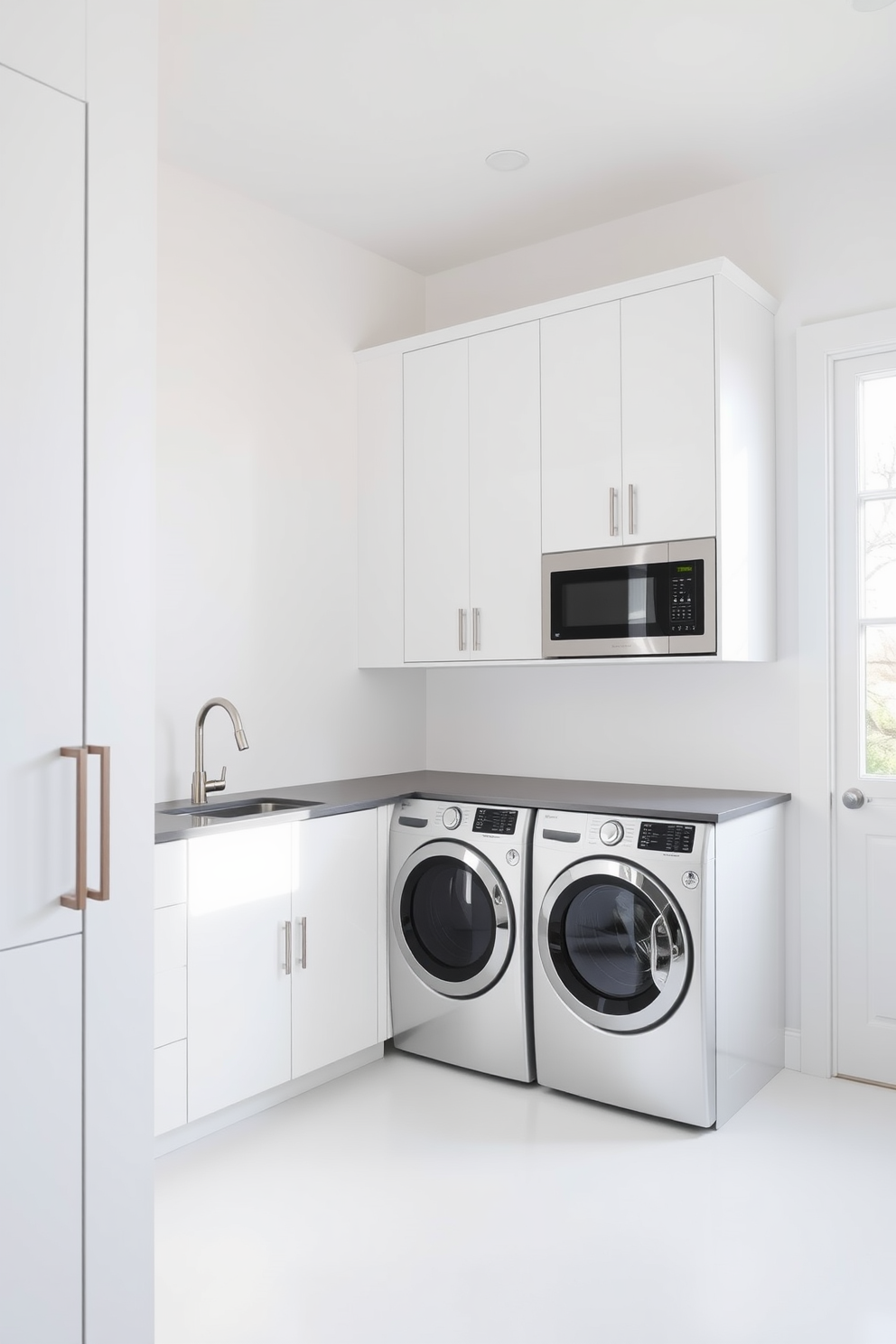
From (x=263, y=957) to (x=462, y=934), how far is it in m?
0.68

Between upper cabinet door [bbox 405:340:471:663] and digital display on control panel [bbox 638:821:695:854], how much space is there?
983 millimetres

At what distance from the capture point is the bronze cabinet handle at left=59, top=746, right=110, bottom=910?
1431 millimetres

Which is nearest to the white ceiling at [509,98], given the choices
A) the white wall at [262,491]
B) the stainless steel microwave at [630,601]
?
the white wall at [262,491]

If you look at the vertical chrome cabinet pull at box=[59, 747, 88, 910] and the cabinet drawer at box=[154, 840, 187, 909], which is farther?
the cabinet drawer at box=[154, 840, 187, 909]

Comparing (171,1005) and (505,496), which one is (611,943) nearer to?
(171,1005)

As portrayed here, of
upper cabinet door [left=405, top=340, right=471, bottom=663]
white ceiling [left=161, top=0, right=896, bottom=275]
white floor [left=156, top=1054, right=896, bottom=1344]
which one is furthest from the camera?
upper cabinet door [left=405, top=340, right=471, bottom=663]

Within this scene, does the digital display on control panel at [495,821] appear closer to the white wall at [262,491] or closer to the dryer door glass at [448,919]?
the dryer door glass at [448,919]

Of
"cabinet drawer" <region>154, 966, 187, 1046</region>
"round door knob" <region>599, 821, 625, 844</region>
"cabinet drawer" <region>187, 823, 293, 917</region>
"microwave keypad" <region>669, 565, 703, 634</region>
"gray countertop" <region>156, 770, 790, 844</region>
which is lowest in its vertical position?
"cabinet drawer" <region>154, 966, 187, 1046</region>

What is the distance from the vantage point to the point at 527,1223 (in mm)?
2283

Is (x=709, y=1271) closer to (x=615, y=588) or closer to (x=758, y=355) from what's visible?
(x=615, y=588)

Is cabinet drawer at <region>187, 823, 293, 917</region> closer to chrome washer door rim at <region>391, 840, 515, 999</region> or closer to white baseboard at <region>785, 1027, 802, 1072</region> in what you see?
chrome washer door rim at <region>391, 840, 515, 999</region>

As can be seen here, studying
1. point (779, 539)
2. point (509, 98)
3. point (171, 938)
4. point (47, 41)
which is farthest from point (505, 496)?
point (47, 41)

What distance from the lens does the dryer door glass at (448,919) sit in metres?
3.13

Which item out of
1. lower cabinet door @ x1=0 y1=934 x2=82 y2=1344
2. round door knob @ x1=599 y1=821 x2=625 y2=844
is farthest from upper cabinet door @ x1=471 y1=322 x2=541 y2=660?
lower cabinet door @ x1=0 y1=934 x2=82 y2=1344
